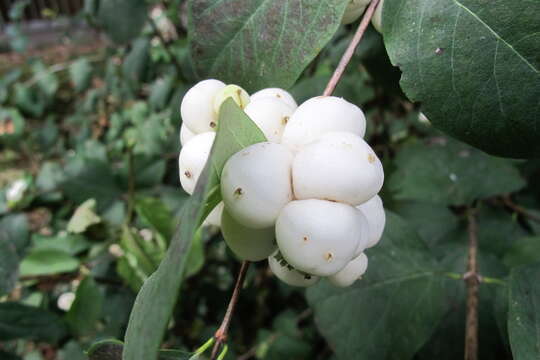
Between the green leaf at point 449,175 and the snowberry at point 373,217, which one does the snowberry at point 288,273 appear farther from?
the green leaf at point 449,175

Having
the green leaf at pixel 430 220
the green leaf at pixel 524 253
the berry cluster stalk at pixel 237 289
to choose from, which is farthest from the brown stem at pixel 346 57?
the green leaf at pixel 430 220

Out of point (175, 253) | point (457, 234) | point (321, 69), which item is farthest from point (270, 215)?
point (321, 69)

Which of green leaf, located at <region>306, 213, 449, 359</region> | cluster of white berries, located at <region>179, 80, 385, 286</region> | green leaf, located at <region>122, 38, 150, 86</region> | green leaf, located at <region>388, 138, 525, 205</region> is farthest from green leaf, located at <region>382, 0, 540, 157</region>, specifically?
green leaf, located at <region>122, 38, 150, 86</region>

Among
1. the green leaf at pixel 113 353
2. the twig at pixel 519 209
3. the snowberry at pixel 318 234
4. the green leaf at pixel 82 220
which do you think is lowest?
the twig at pixel 519 209

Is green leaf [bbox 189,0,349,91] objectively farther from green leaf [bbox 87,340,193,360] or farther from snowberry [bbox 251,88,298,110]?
green leaf [bbox 87,340,193,360]

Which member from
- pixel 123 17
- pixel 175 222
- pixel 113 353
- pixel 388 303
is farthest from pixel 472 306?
pixel 123 17

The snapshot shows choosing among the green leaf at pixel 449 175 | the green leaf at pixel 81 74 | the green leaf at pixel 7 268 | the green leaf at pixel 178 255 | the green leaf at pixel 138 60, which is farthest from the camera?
the green leaf at pixel 81 74
